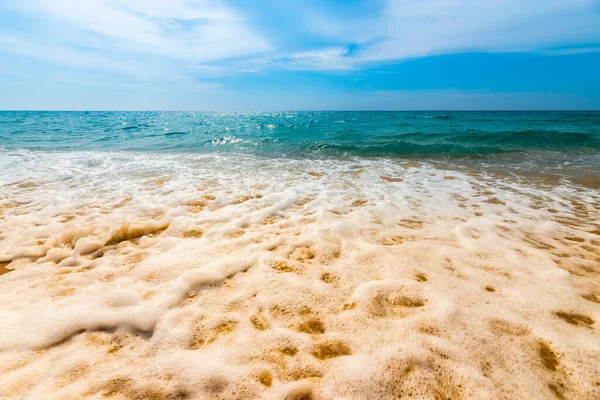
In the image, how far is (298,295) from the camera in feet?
7.68

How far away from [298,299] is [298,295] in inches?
1.6

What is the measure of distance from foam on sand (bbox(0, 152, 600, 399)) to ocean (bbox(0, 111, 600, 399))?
1 cm

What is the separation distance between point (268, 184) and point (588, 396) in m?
5.33

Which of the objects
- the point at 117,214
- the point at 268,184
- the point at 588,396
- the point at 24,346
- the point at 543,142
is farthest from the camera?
the point at 543,142

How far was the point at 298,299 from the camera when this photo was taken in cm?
230

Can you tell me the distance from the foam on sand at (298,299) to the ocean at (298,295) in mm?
13

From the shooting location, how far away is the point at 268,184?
618 centimetres

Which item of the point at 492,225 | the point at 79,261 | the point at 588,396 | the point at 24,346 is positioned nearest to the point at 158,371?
the point at 24,346

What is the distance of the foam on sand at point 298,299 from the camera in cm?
165

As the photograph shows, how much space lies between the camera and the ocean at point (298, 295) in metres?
1.66

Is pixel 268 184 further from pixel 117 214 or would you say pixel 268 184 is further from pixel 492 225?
pixel 492 225

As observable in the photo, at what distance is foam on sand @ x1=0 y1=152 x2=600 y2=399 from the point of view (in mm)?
1649

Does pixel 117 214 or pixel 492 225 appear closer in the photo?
pixel 492 225

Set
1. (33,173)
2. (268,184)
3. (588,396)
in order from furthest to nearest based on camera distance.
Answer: (33,173) < (268,184) < (588,396)
